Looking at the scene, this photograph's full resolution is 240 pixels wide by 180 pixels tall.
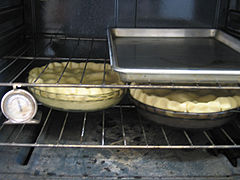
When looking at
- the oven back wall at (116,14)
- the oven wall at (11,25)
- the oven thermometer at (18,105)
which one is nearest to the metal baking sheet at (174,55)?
the oven back wall at (116,14)

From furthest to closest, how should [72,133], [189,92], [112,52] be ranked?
[72,133]
[189,92]
[112,52]

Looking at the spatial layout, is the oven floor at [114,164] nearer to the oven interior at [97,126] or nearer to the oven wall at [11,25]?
the oven interior at [97,126]

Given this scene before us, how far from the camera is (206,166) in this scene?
0.99 meters

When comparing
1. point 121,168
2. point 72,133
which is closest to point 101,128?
point 72,133

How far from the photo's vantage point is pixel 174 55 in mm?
1047

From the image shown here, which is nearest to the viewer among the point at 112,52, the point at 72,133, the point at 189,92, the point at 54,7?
the point at 112,52

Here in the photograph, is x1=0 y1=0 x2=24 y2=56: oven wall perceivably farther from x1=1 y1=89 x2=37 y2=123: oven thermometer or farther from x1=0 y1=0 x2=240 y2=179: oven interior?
x1=1 y1=89 x2=37 y2=123: oven thermometer

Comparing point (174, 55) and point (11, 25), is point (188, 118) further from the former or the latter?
point (11, 25)

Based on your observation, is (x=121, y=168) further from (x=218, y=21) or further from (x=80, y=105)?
(x=218, y=21)

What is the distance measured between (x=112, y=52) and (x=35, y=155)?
45cm

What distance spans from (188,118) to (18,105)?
1.68ft

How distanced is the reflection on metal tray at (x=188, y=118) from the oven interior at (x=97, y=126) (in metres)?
0.07

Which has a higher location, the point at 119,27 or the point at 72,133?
the point at 119,27

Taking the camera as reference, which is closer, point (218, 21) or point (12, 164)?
point (12, 164)
